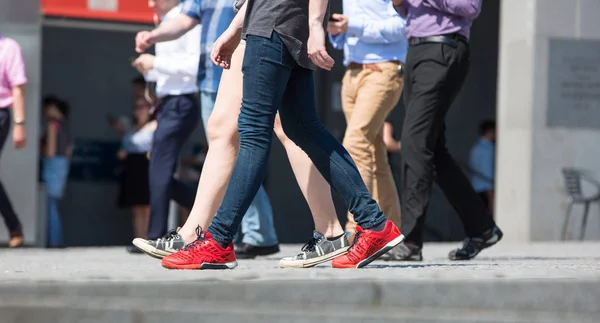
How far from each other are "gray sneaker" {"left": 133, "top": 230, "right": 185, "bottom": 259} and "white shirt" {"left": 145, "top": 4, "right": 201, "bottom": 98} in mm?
2503

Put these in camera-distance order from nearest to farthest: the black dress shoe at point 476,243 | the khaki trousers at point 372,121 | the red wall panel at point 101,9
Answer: the black dress shoe at point 476,243
the khaki trousers at point 372,121
the red wall panel at point 101,9

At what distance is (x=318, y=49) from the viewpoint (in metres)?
4.71

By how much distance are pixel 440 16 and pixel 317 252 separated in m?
1.85

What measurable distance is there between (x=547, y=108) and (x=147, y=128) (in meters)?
4.33

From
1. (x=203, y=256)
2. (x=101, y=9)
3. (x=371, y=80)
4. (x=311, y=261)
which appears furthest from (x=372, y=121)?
(x=101, y=9)

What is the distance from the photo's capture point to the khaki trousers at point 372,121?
6707 millimetres

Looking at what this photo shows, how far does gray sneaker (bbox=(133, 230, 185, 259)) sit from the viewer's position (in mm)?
5238

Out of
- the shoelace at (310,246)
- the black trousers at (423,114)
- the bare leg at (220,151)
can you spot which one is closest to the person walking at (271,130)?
the shoelace at (310,246)

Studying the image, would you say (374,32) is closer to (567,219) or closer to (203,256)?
(203,256)

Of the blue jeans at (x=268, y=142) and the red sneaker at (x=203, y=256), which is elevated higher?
the blue jeans at (x=268, y=142)

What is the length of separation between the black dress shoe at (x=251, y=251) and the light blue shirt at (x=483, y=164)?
745 cm

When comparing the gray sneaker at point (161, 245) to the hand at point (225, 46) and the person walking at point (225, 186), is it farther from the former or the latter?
the hand at point (225, 46)

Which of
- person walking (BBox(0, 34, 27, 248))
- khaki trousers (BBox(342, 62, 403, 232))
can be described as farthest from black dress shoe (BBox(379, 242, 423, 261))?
person walking (BBox(0, 34, 27, 248))

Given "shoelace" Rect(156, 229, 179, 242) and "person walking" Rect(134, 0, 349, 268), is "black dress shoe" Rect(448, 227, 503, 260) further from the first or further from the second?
"shoelace" Rect(156, 229, 179, 242)
